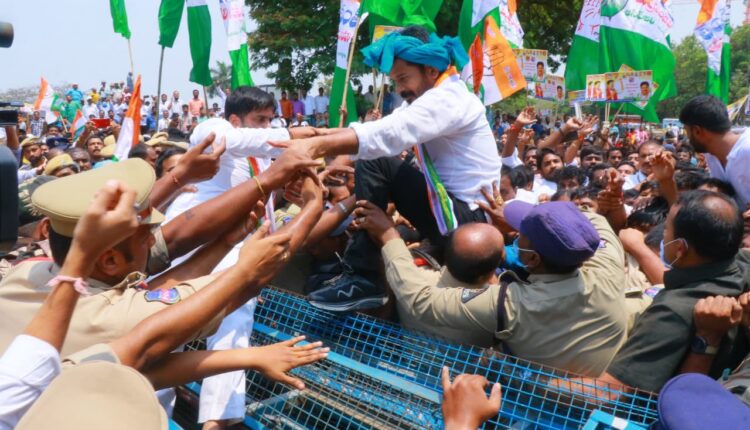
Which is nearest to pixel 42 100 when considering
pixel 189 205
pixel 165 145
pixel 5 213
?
pixel 165 145

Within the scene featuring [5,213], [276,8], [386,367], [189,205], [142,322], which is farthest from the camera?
[276,8]

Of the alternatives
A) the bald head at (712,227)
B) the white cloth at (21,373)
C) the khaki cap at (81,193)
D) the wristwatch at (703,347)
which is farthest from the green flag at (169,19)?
the wristwatch at (703,347)

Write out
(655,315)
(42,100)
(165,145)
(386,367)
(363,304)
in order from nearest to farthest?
1. (655,315)
2. (386,367)
3. (363,304)
4. (165,145)
5. (42,100)

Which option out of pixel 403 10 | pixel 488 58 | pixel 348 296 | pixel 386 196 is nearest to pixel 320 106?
pixel 488 58

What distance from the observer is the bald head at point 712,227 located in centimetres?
242

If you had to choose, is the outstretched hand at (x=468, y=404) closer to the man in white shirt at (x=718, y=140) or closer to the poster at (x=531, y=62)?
the man in white shirt at (x=718, y=140)

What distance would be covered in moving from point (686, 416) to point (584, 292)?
1119 millimetres

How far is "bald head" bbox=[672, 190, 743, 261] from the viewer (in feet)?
7.95

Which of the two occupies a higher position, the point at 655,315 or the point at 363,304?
the point at 655,315

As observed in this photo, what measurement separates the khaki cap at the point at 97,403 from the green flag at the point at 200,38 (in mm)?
8017

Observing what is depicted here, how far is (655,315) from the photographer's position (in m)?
2.35

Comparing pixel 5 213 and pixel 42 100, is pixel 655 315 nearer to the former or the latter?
pixel 5 213

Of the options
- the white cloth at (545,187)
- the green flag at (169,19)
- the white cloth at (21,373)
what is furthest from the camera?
the green flag at (169,19)

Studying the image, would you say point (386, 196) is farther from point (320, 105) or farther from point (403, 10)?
point (320, 105)
